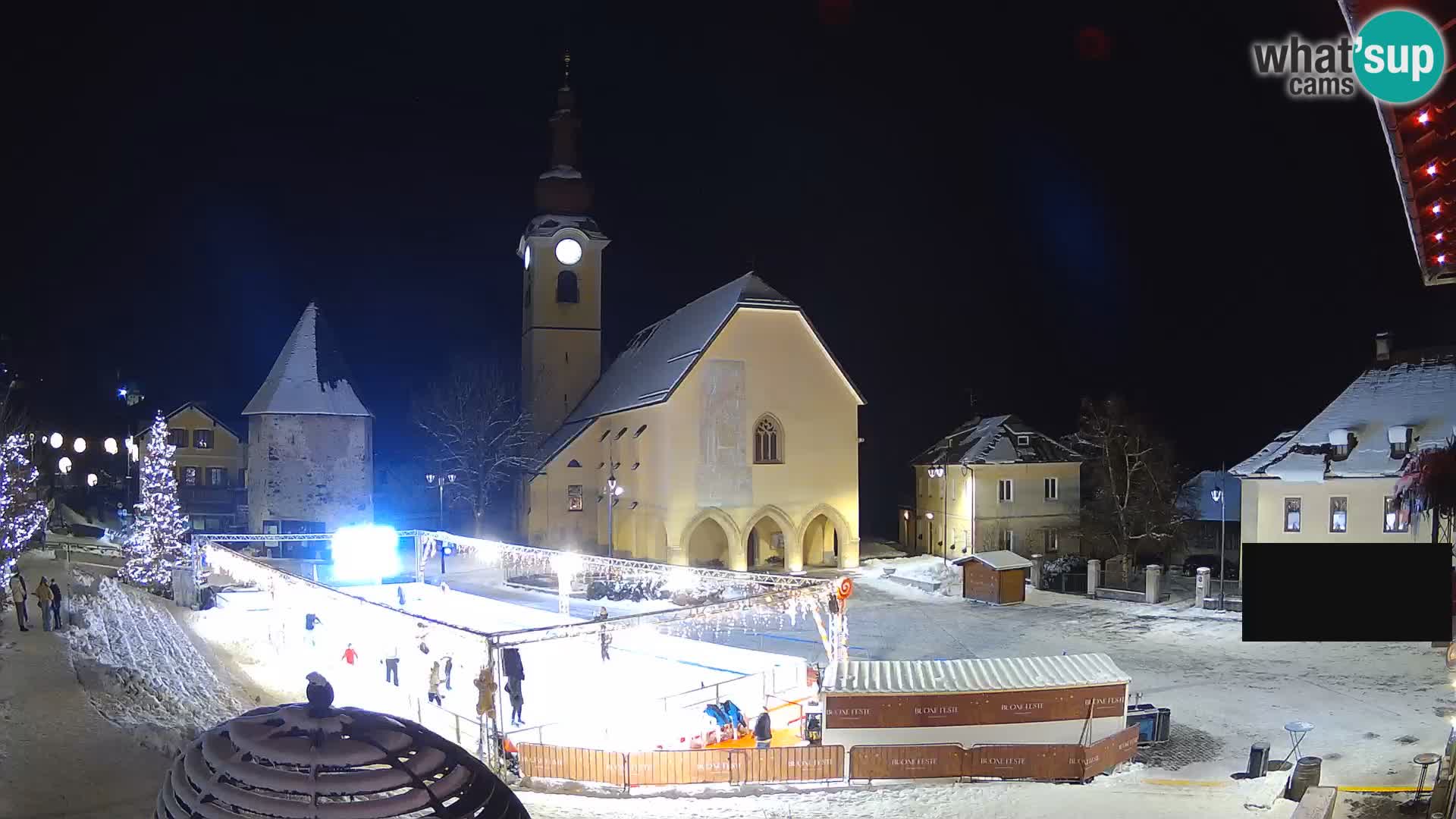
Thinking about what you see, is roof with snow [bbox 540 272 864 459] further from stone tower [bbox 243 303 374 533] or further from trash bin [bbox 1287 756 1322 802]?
trash bin [bbox 1287 756 1322 802]

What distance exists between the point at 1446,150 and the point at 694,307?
36545 millimetres

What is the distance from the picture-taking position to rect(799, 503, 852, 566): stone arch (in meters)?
37.6

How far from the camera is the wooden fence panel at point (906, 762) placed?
1373 centimetres

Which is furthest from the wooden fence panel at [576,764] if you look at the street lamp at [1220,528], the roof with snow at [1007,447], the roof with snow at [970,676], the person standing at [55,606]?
the roof with snow at [1007,447]

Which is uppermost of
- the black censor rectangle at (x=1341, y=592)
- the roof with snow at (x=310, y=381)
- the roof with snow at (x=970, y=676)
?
the roof with snow at (x=310, y=381)

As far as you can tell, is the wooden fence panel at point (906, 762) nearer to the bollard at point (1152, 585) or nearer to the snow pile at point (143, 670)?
the snow pile at point (143, 670)

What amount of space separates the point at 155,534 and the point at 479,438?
18831mm

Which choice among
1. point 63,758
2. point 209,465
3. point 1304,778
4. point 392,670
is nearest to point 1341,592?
point 1304,778

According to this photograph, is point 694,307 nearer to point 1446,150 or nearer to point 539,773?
point 539,773

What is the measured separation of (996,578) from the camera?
29047 millimetres

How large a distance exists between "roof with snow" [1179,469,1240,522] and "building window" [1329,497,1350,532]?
1437 centimetres

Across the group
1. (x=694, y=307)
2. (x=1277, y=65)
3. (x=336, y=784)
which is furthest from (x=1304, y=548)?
(x=694, y=307)

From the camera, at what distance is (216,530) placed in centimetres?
4628

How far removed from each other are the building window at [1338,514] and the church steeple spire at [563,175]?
34782 mm
